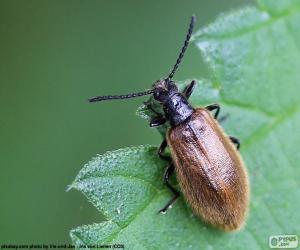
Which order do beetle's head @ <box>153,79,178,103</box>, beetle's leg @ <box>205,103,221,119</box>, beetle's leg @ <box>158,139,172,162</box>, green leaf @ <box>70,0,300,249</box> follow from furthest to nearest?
beetle's head @ <box>153,79,178,103</box>, beetle's leg @ <box>205,103,221,119</box>, beetle's leg @ <box>158,139,172,162</box>, green leaf @ <box>70,0,300,249</box>

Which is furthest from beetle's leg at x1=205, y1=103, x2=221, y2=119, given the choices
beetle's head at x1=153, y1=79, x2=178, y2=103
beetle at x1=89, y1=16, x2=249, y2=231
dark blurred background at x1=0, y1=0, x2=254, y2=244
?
dark blurred background at x1=0, y1=0, x2=254, y2=244

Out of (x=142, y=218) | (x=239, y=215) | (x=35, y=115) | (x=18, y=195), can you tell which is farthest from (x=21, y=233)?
(x=239, y=215)

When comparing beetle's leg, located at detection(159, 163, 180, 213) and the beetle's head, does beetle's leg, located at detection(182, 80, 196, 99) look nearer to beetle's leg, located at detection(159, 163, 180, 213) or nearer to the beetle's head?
the beetle's head

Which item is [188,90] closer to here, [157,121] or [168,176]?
[157,121]

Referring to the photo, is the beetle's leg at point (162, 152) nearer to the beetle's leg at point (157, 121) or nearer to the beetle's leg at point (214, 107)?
the beetle's leg at point (157, 121)

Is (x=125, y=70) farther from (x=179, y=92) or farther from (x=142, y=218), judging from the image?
(x=142, y=218)

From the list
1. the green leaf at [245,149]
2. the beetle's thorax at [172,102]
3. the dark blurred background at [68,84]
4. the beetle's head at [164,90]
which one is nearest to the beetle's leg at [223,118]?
the green leaf at [245,149]

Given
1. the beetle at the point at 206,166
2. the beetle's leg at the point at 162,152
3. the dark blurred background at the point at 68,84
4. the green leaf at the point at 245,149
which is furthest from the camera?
the dark blurred background at the point at 68,84
